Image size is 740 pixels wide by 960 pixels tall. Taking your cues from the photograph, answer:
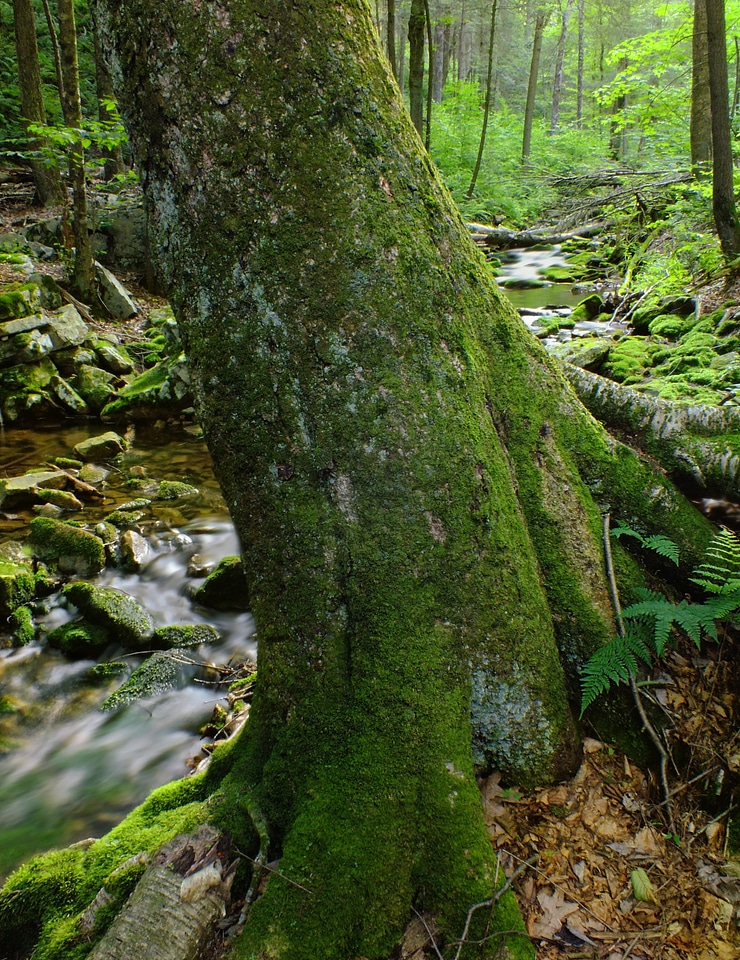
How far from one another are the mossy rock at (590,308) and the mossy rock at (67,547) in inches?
377

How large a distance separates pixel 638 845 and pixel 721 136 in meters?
8.91

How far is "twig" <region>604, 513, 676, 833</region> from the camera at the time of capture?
8.04ft

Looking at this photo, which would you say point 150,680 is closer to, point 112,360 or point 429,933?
point 429,933

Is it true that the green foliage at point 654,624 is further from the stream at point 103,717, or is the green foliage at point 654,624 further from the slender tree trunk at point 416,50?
the slender tree trunk at point 416,50

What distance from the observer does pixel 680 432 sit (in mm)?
3504

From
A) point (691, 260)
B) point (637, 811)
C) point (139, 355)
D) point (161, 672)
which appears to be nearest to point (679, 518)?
point (637, 811)

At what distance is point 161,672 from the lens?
5141 millimetres

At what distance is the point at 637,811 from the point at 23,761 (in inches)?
167

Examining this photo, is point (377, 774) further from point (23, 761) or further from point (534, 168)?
point (534, 168)

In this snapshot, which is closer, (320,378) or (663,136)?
(320,378)

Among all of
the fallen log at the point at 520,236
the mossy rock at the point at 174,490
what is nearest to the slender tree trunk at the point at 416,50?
the fallen log at the point at 520,236

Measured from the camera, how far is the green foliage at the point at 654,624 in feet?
8.33

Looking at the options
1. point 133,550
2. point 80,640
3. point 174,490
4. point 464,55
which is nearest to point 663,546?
point 80,640

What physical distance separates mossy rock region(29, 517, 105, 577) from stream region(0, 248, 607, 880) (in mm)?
194
